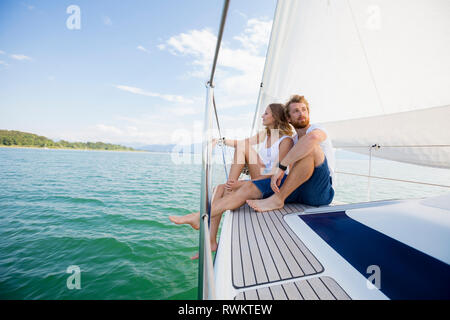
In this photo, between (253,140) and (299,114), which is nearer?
(299,114)

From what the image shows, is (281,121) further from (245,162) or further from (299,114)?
(245,162)

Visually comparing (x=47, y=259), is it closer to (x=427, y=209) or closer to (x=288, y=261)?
(x=288, y=261)

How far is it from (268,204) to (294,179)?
25 cm

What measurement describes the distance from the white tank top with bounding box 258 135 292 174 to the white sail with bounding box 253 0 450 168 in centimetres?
84

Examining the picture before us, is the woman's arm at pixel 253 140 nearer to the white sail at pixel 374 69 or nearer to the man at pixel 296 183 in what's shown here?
the man at pixel 296 183

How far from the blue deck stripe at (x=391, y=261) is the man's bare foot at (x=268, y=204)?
1.45 feet

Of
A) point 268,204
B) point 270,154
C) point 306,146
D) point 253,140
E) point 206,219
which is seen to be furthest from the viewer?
point 253,140

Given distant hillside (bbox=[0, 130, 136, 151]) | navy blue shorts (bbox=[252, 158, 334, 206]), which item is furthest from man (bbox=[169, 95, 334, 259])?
distant hillside (bbox=[0, 130, 136, 151])

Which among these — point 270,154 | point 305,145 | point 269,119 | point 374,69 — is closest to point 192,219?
point 270,154

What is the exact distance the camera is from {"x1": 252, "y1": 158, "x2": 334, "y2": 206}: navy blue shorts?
1328mm

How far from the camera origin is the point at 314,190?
1374 mm

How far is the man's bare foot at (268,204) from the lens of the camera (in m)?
1.34

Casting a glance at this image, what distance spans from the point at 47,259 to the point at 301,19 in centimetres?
355
